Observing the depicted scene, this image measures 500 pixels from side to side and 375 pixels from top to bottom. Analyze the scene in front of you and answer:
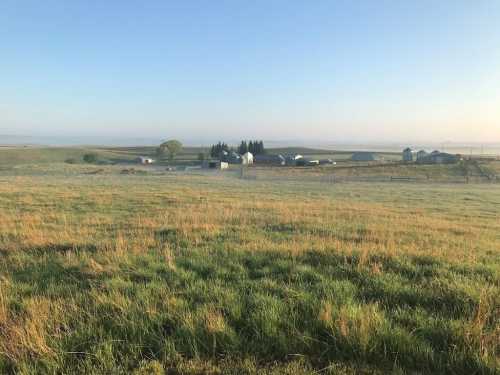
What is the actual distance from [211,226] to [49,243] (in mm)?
3835

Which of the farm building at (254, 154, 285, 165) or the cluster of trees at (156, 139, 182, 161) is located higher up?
the cluster of trees at (156, 139, 182, 161)

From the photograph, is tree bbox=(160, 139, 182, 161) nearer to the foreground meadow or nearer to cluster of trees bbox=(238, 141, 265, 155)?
cluster of trees bbox=(238, 141, 265, 155)

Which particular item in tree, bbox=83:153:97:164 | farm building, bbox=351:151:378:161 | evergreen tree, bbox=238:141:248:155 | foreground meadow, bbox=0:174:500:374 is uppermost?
evergreen tree, bbox=238:141:248:155

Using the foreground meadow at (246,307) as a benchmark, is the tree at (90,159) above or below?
above

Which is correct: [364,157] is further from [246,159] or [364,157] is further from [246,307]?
[246,307]

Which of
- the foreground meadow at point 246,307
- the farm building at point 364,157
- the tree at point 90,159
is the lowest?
the foreground meadow at point 246,307

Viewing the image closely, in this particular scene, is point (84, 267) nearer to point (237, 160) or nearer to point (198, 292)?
point (198, 292)

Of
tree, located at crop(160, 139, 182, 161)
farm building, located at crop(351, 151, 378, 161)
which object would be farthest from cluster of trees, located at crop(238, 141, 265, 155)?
farm building, located at crop(351, 151, 378, 161)

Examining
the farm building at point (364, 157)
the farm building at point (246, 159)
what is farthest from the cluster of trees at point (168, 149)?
the farm building at point (364, 157)

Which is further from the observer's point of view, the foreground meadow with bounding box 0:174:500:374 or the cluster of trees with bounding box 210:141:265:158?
the cluster of trees with bounding box 210:141:265:158

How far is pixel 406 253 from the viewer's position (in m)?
6.14

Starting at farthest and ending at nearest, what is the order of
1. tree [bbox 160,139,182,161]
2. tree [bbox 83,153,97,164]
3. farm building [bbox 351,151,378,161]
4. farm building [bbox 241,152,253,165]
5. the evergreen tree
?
1. the evergreen tree
2. tree [bbox 160,139,182,161]
3. farm building [bbox 351,151,378,161]
4. tree [bbox 83,153,97,164]
5. farm building [bbox 241,152,253,165]

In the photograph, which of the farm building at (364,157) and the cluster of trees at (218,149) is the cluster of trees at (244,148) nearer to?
the cluster of trees at (218,149)

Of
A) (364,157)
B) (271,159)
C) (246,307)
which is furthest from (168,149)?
(246,307)
